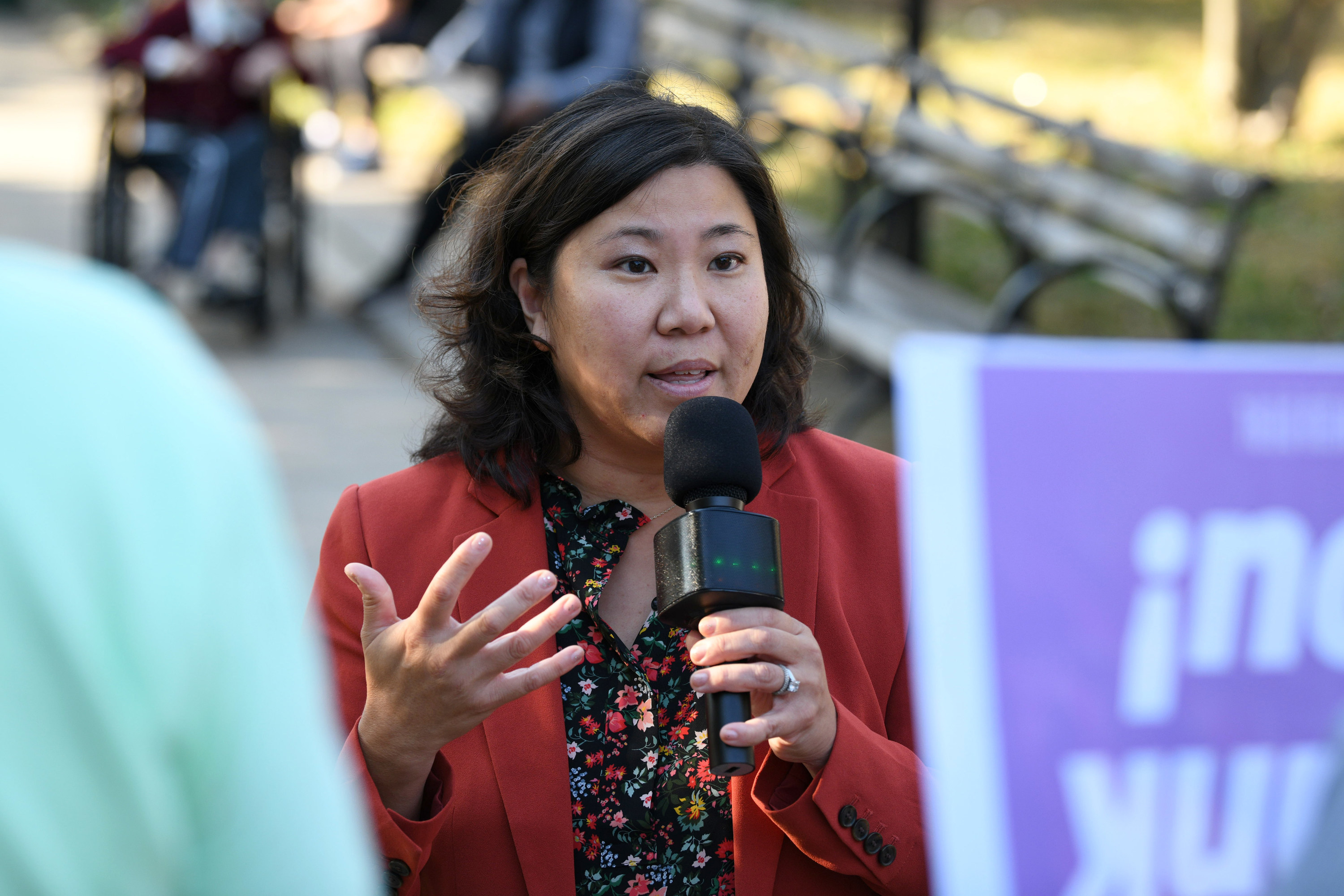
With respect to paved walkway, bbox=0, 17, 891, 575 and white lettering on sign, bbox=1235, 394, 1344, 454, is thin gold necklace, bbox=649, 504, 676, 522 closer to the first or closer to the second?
paved walkway, bbox=0, 17, 891, 575

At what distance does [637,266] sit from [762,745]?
775 millimetres

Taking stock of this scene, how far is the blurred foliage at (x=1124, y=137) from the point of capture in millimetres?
7367

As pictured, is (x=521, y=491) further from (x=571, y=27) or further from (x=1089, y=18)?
(x=1089, y=18)

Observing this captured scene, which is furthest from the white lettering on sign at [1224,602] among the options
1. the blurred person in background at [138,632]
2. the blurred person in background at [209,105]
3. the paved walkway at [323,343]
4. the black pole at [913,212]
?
the blurred person in background at [209,105]

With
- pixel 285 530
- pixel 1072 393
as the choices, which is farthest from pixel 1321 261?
pixel 285 530

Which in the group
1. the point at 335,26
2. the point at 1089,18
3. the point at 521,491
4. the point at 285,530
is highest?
the point at 285,530

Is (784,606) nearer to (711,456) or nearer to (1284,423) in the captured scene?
(711,456)

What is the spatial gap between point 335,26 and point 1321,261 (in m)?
7.36

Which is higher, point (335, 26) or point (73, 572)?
point (73, 572)

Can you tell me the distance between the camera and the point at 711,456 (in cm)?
180

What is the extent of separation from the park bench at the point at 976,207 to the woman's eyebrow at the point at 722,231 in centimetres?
226

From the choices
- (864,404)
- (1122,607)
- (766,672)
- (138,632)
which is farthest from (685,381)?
(864,404)

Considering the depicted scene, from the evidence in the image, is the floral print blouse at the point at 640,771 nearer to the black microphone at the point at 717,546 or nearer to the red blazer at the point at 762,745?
the red blazer at the point at 762,745

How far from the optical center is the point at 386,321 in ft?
25.6
